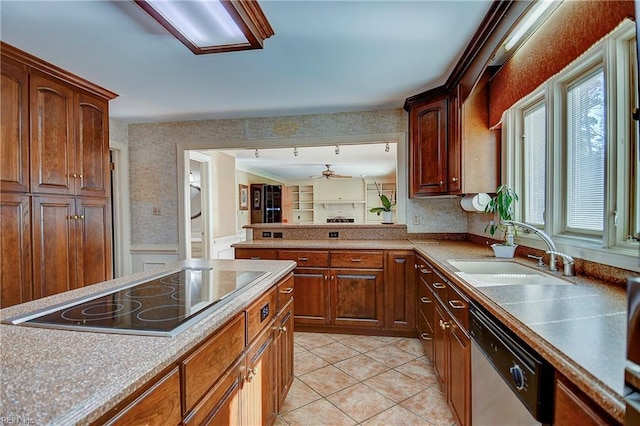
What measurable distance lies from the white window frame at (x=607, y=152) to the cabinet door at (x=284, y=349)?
159cm

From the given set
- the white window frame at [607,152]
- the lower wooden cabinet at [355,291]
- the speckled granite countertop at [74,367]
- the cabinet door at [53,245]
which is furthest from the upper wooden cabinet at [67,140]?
the white window frame at [607,152]

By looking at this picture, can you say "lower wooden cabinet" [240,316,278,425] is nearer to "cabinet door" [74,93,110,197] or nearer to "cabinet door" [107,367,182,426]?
"cabinet door" [107,367,182,426]

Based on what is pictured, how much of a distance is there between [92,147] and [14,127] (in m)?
0.58

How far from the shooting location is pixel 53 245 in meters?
2.19

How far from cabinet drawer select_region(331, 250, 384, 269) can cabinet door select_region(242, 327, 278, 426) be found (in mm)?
1514

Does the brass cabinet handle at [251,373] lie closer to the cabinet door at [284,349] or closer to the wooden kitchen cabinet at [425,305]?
the cabinet door at [284,349]

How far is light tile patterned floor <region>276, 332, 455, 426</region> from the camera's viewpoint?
75.5 inches

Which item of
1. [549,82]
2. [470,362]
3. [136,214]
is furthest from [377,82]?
[136,214]

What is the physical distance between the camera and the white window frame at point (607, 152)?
140 centimetres

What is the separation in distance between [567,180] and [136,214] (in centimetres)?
418

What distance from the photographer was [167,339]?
0.85 meters

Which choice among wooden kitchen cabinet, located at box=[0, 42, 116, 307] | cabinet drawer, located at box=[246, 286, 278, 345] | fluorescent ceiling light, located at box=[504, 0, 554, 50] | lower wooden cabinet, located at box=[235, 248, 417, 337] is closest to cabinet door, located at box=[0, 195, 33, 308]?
wooden kitchen cabinet, located at box=[0, 42, 116, 307]

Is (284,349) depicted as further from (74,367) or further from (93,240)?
(93,240)

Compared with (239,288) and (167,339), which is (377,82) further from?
(167,339)
